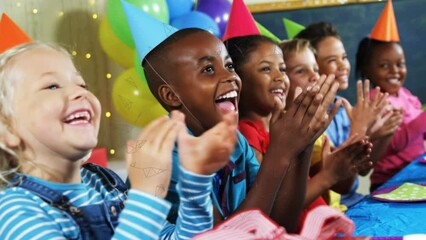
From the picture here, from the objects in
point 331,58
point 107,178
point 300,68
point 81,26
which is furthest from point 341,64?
point 81,26

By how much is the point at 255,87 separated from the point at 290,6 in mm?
1870

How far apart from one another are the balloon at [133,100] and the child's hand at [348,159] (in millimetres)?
501

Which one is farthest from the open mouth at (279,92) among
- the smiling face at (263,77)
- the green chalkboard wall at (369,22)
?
the green chalkboard wall at (369,22)

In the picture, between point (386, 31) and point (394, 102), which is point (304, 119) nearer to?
point (394, 102)

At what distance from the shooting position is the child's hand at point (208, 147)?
27 centimetres

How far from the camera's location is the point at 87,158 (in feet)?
1.27

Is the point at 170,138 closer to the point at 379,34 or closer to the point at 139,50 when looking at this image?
the point at 139,50

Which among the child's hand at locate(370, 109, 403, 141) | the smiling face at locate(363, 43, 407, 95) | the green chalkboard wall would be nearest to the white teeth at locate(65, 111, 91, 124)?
the child's hand at locate(370, 109, 403, 141)

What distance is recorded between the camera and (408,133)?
5.00 feet

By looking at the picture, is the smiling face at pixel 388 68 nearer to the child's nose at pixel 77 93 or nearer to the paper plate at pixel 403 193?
the paper plate at pixel 403 193

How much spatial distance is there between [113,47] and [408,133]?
1.33 meters

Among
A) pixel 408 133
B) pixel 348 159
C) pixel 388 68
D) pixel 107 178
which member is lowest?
pixel 408 133

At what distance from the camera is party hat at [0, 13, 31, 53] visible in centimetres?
37

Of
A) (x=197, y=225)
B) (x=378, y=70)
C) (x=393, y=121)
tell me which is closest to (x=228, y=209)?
(x=197, y=225)
